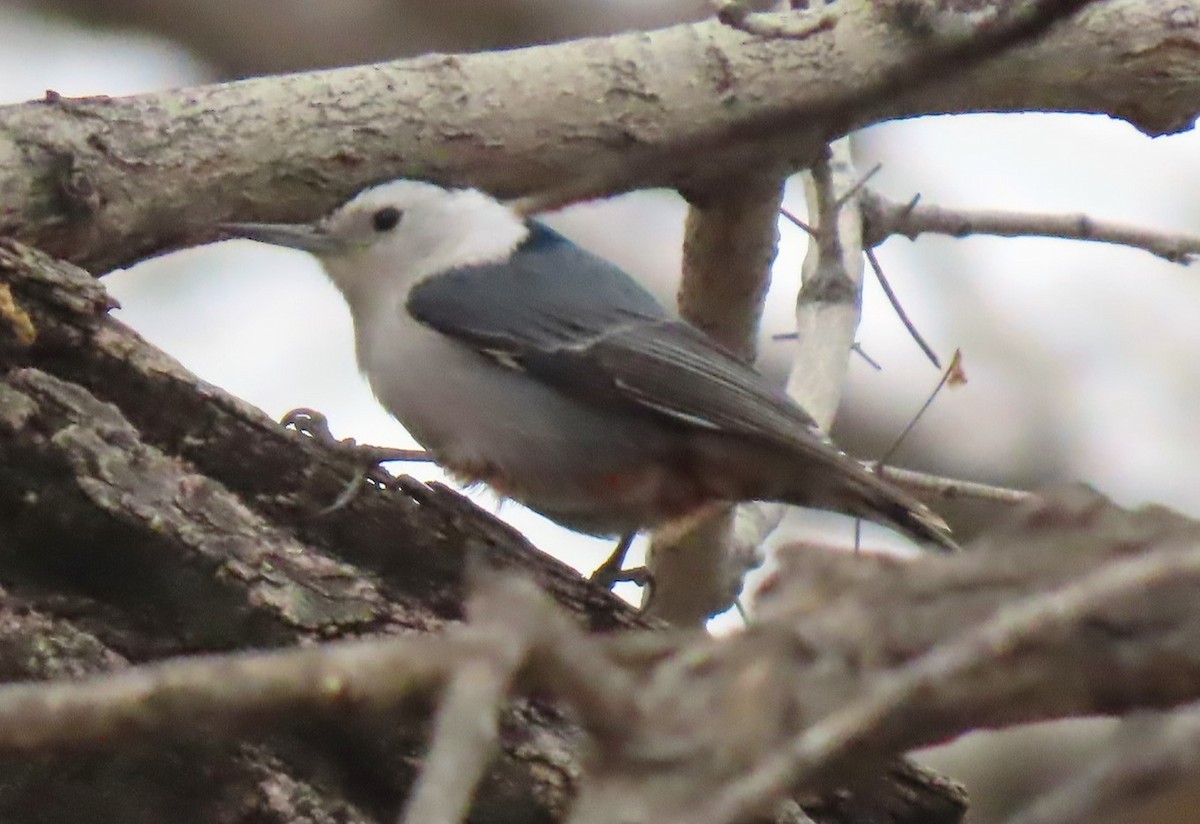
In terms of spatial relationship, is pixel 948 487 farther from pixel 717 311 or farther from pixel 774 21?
pixel 774 21

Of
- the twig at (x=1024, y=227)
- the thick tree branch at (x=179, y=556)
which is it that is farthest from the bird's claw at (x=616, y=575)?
the twig at (x=1024, y=227)

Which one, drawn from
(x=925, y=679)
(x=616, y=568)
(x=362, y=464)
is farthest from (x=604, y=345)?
(x=925, y=679)

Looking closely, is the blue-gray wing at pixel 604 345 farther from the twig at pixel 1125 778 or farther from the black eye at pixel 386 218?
the twig at pixel 1125 778

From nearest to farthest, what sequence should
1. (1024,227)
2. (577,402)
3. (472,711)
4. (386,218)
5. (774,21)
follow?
(472,711) → (774,21) → (577,402) → (386,218) → (1024,227)

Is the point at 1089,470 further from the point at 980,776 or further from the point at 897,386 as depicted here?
the point at 980,776

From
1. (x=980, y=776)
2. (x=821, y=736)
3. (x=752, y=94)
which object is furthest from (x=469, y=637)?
(x=980, y=776)

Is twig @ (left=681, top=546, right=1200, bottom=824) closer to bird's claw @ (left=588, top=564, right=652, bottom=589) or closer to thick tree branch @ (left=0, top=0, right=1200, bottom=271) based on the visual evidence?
thick tree branch @ (left=0, top=0, right=1200, bottom=271)
